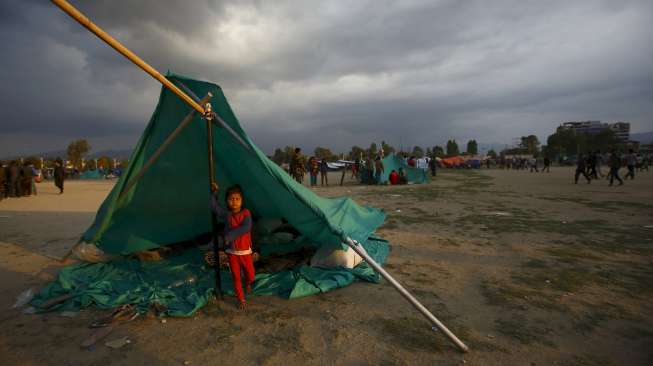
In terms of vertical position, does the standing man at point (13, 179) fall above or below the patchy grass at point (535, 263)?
above

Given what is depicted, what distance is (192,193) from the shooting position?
4824 mm

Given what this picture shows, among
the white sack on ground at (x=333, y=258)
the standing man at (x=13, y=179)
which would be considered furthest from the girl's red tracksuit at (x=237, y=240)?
the standing man at (x=13, y=179)

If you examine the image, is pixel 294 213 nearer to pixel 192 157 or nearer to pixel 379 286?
pixel 379 286

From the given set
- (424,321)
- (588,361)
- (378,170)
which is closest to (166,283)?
(424,321)

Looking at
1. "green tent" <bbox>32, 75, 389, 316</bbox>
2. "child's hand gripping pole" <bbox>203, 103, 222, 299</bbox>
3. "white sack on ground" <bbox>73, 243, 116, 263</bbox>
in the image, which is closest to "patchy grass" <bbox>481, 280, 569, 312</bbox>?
"green tent" <bbox>32, 75, 389, 316</bbox>

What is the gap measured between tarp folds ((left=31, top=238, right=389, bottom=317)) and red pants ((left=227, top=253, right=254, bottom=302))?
0.91ft

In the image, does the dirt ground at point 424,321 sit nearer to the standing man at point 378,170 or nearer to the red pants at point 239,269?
the red pants at point 239,269

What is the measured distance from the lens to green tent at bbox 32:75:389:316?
3.48 m

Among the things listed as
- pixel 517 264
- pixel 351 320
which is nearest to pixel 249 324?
pixel 351 320

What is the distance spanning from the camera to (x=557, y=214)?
25.6ft

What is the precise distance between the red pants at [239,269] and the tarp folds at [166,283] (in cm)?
28

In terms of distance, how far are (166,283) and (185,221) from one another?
4.68ft

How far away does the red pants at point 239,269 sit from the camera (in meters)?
3.31

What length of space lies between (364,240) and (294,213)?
64.8 inches
